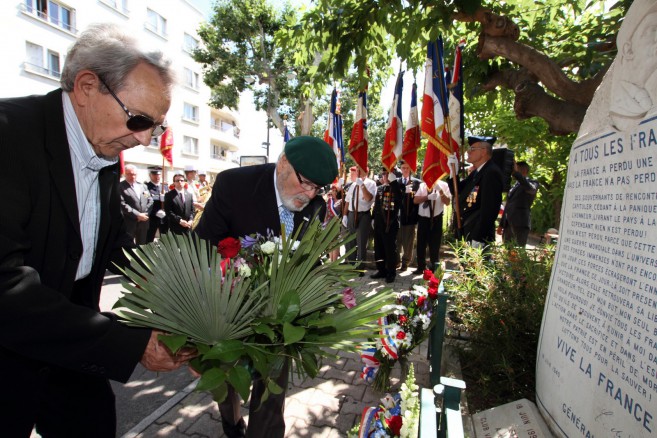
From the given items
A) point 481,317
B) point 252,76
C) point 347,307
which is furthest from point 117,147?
point 252,76

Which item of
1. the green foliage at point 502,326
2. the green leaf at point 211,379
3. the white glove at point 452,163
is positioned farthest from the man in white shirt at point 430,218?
the green leaf at point 211,379

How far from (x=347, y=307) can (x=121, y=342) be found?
86 centimetres

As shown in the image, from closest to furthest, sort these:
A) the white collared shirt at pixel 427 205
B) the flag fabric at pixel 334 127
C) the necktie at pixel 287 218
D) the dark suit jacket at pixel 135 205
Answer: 1. the necktie at pixel 287 218
2. the white collared shirt at pixel 427 205
3. the dark suit jacket at pixel 135 205
4. the flag fabric at pixel 334 127

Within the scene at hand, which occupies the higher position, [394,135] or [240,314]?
[394,135]

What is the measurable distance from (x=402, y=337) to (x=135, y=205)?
6974 millimetres

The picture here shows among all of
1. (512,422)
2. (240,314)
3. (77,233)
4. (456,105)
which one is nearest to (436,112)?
(456,105)

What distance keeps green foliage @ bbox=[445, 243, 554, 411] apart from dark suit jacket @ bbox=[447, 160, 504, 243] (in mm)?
1060

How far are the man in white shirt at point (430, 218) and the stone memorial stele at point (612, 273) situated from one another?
4876 millimetres

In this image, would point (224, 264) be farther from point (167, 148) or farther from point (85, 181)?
point (167, 148)

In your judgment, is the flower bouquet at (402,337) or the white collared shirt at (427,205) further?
the white collared shirt at (427,205)

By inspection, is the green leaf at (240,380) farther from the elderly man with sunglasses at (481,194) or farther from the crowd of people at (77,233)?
the elderly man with sunglasses at (481,194)

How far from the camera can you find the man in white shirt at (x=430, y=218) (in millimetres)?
7250

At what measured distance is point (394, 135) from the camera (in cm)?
746

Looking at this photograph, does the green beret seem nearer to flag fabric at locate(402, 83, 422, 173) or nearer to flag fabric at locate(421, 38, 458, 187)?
flag fabric at locate(421, 38, 458, 187)
